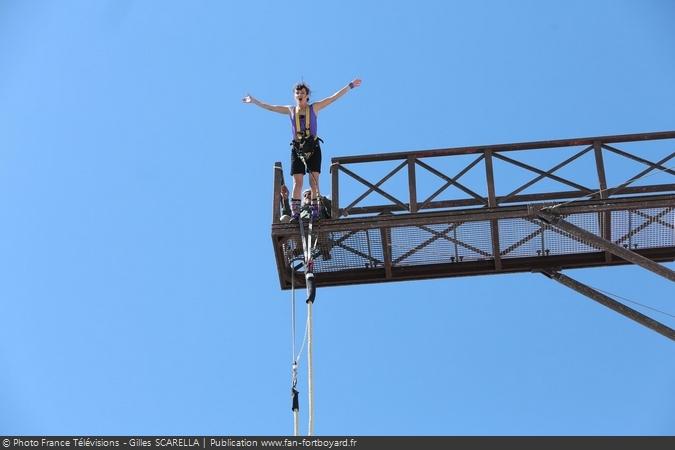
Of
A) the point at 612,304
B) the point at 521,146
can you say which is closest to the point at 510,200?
the point at 521,146

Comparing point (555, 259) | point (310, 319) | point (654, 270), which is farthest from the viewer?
point (555, 259)

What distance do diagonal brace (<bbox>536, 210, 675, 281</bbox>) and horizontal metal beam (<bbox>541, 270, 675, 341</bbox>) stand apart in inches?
24.7

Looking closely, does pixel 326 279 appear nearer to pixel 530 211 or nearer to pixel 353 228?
pixel 353 228

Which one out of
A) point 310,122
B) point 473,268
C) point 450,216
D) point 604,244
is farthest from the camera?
point 310,122

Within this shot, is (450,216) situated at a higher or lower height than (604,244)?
higher

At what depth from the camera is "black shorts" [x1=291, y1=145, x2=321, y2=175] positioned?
699 inches

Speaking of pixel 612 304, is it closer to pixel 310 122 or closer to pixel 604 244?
pixel 604 244

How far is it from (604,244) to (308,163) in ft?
12.4

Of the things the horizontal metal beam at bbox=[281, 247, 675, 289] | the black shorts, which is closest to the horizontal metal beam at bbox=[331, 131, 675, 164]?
the black shorts

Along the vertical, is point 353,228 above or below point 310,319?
above

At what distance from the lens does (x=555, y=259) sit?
57.8ft

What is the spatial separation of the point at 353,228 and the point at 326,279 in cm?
105

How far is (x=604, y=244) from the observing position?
54.7 feet
